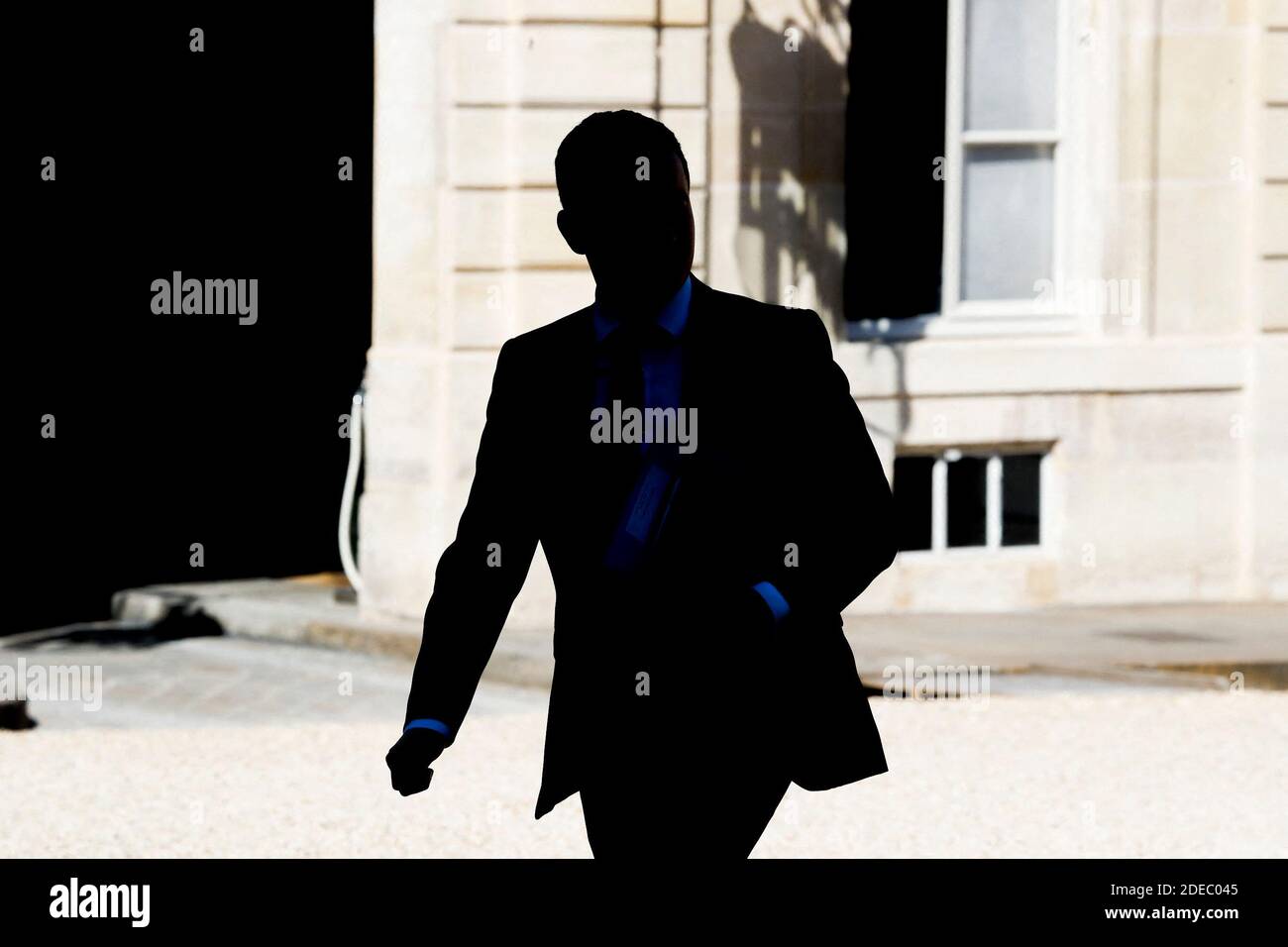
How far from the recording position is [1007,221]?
12.1 meters

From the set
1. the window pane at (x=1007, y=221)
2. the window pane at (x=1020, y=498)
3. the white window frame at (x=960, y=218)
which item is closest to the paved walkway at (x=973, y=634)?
the window pane at (x=1020, y=498)

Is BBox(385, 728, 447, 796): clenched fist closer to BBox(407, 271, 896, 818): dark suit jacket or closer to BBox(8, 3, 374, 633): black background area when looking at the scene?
BBox(407, 271, 896, 818): dark suit jacket

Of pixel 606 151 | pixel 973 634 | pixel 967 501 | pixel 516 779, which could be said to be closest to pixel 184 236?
pixel 967 501

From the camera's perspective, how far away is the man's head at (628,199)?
2.98 m

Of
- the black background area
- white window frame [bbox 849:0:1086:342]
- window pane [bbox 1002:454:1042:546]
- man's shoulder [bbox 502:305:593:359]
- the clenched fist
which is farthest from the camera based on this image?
the black background area

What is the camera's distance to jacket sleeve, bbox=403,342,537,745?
10.5 ft

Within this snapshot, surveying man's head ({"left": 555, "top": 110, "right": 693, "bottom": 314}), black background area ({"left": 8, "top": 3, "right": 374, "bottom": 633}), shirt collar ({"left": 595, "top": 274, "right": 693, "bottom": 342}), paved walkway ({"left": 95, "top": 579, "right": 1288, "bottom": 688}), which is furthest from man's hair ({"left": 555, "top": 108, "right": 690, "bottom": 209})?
black background area ({"left": 8, "top": 3, "right": 374, "bottom": 633})

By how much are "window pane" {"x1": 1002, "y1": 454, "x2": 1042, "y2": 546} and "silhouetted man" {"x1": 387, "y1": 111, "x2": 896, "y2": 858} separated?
8998 millimetres

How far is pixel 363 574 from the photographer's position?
11.5 metres

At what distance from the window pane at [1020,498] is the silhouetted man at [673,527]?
8998 millimetres

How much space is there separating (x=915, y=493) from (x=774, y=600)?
9044 millimetres

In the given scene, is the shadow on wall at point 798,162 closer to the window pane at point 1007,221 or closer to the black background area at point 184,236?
the window pane at point 1007,221
